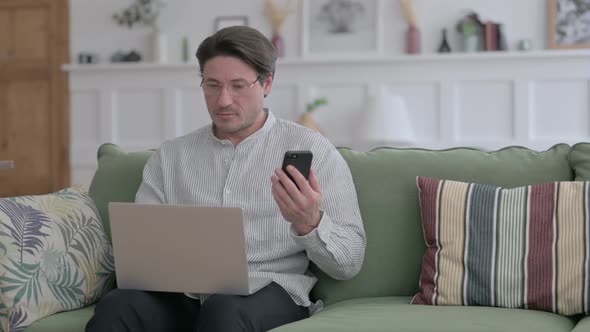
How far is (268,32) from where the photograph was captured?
5777mm

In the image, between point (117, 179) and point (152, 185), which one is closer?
point (152, 185)

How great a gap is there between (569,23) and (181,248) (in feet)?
13.4

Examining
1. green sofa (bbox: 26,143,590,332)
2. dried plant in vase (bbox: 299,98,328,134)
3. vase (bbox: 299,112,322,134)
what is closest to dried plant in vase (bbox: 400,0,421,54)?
dried plant in vase (bbox: 299,98,328,134)

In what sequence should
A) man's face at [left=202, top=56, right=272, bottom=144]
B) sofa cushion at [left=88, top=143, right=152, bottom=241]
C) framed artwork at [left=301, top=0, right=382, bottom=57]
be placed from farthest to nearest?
framed artwork at [left=301, top=0, right=382, bottom=57]
sofa cushion at [left=88, top=143, right=152, bottom=241]
man's face at [left=202, top=56, right=272, bottom=144]

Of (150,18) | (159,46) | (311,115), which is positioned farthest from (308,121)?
(150,18)

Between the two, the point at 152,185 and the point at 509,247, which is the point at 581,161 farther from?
the point at 152,185

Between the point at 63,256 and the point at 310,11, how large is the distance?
3850 millimetres

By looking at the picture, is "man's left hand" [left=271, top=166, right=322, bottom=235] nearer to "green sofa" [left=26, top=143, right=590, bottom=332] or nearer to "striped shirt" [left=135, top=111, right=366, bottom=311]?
"striped shirt" [left=135, top=111, right=366, bottom=311]

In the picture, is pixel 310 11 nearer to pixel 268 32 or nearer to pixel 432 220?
pixel 268 32

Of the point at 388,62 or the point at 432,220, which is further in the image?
the point at 388,62

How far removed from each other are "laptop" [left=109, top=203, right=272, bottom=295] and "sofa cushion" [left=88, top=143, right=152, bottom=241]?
1.63ft

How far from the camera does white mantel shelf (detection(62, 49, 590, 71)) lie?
206 inches

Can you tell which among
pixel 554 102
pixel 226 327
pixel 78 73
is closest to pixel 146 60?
pixel 78 73

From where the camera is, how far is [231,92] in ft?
7.31
